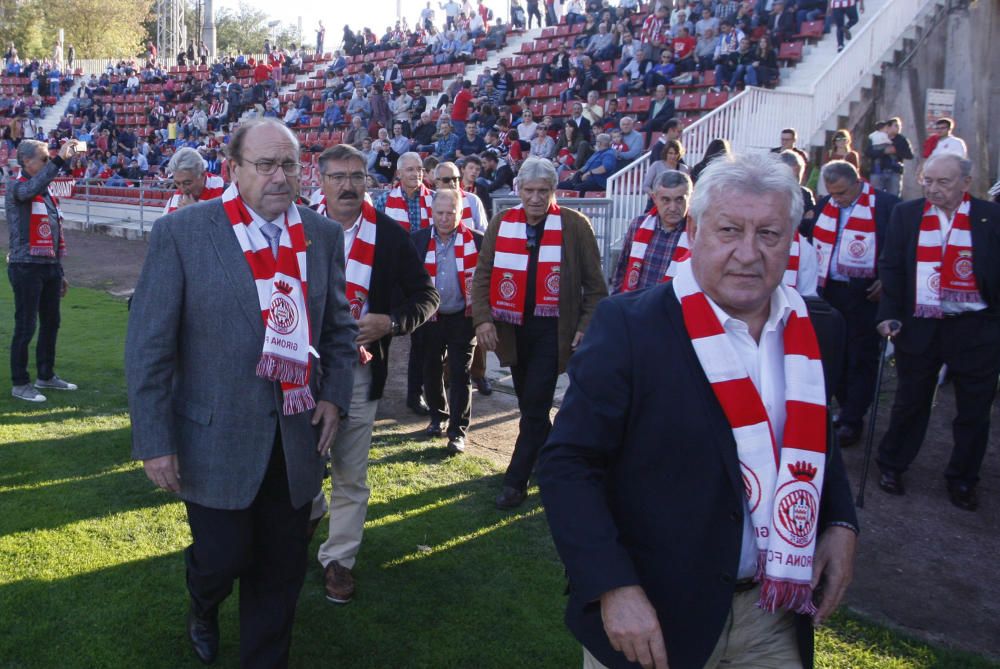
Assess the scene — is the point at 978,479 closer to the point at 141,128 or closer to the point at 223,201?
the point at 223,201

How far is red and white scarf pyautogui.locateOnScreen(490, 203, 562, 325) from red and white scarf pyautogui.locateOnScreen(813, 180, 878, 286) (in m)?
2.35

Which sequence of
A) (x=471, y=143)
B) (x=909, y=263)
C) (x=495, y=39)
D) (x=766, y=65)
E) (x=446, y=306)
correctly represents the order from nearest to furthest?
(x=909, y=263), (x=446, y=306), (x=766, y=65), (x=471, y=143), (x=495, y=39)

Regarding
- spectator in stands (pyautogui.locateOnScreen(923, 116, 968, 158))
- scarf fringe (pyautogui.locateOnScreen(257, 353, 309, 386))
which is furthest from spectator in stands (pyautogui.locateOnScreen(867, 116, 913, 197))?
scarf fringe (pyautogui.locateOnScreen(257, 353, 309, 386))

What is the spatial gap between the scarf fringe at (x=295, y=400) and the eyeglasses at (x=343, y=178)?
4.76 ft

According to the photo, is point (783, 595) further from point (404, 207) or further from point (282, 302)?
point (404, 207)

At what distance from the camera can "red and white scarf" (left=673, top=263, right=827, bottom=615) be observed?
1.97m

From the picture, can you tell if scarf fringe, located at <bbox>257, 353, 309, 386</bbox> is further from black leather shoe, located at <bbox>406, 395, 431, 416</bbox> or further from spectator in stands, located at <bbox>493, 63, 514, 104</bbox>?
spectator in stands, located at <bbox>493, 63, 514, 104</bbox>

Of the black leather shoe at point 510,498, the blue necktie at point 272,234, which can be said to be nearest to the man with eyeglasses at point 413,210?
the black leather shoe at point 510,498

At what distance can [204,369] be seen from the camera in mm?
2912

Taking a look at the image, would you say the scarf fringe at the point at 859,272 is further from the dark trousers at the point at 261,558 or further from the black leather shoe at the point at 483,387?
the dark trousers at the point at 261,558

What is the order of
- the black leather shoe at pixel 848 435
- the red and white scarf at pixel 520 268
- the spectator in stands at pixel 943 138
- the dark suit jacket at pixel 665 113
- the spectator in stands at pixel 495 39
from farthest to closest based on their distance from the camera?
the spectator in stands at pixel 495 39 < the dark suit jacket at pixel 665 113 < the spectator in stands at pixel 943 138 < the black leather shoe at pixel 848 435 < the red and white scarf at pixel 520 268

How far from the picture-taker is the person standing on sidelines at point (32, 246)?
6.97m

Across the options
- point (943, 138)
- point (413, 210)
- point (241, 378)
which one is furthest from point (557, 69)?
point (241, 378)

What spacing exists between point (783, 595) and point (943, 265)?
12.8 ft
